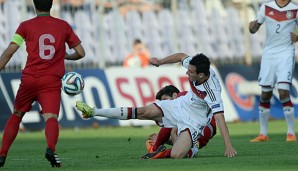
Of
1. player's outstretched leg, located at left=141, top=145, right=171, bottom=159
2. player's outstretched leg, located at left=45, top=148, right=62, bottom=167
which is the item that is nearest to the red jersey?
player's outstretched leg, located at left=45, top=148, right=62, bottom=167

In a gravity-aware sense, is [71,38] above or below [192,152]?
above

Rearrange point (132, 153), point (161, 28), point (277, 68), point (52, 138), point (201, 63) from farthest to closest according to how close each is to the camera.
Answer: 1. point (161, 28)
2. point (277, 68)
3. point (132, 153)
4. point (201, 63)
5. point (52, 138)

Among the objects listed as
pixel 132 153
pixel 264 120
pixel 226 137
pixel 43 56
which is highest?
pixel 43 56

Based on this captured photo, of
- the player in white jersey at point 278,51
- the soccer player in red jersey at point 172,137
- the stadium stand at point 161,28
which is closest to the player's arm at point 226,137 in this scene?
the soccer player in red jersey at point 172,137

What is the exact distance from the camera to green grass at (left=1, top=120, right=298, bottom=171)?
37.9ft

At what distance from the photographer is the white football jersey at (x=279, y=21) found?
17.3 m

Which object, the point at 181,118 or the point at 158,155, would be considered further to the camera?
the point at 181,118

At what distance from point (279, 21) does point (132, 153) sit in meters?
4.31

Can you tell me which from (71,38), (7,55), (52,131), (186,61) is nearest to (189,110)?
(186,61)

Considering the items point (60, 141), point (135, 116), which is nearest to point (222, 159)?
point (135, 116)

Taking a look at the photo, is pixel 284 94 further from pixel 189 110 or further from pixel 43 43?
pixel 43 43

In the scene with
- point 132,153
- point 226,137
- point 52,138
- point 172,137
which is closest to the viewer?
point 52,138

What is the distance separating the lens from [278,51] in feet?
57.3

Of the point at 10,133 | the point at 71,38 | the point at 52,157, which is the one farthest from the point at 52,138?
the point at 71,38
